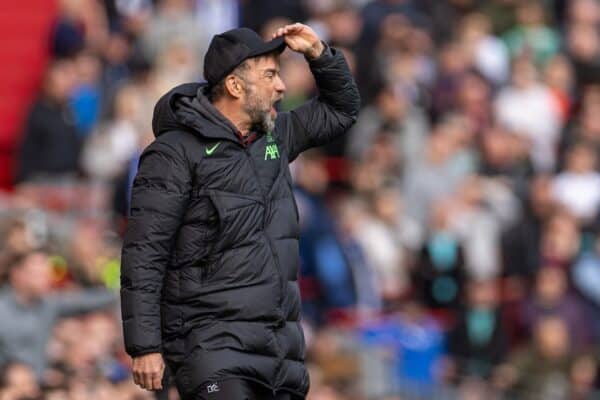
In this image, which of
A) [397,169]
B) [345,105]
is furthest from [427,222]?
[345,105]

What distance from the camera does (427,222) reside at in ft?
A: 51.4

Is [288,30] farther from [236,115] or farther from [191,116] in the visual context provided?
[191,116]

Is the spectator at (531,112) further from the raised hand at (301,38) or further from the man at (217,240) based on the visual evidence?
the man at (217,240)

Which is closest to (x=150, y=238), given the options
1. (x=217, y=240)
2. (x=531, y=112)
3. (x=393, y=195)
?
(x=217, y=240)

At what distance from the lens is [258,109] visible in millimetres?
7727

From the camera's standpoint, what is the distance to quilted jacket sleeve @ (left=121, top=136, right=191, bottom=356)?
7.41 m

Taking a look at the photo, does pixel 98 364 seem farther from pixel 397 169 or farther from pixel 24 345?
pixel 397 169

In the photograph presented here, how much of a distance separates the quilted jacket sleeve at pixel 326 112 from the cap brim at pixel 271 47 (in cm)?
32

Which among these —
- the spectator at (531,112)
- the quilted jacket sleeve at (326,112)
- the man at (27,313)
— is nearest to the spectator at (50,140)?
the man at (27,313)

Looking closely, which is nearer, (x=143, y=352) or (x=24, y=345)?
(x=143, y=352)

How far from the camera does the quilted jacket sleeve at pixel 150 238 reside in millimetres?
7414

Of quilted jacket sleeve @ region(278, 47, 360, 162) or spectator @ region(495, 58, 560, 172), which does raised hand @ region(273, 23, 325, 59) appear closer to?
quilted jacket sleeve @ region(278, 47, 360, 162)

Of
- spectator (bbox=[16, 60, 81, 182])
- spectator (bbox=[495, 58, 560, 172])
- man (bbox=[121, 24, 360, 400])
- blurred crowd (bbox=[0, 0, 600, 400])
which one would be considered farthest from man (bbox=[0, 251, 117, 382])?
spectator (bbox=[495, 58, 560, 172])

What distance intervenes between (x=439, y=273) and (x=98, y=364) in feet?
14.8
